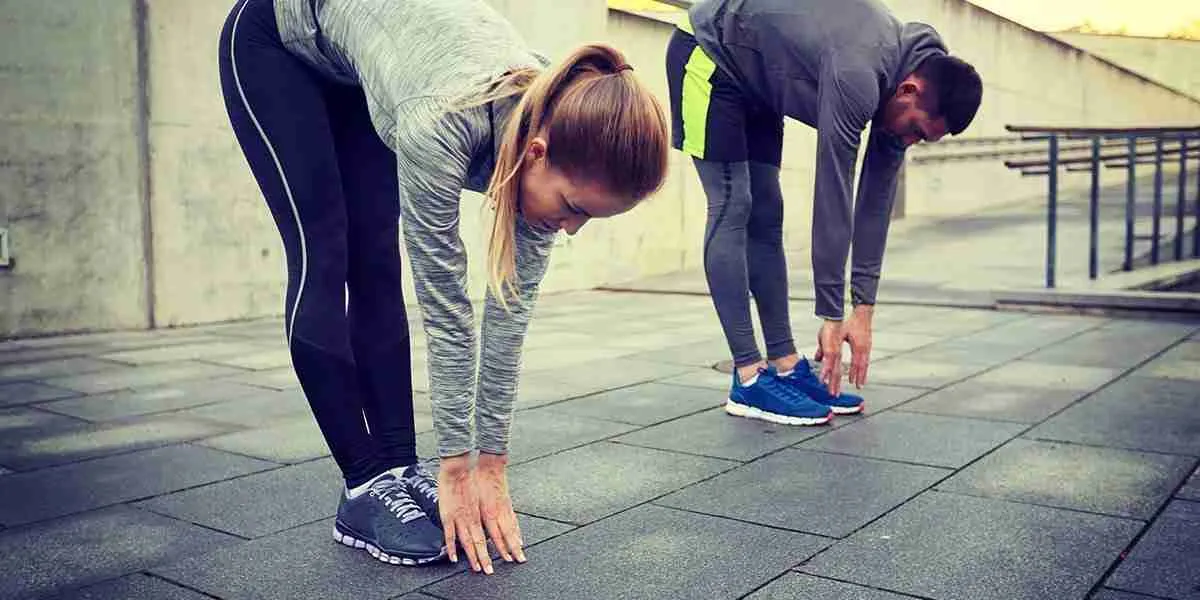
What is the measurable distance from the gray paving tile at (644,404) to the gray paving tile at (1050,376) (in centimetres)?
112

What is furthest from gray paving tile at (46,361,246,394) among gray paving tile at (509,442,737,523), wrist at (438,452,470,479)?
wrist at (438,452,470,479)

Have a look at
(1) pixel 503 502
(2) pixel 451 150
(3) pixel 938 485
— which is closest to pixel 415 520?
(1) pixel 503 502

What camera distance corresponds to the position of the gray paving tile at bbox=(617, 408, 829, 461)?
2998 millimetres

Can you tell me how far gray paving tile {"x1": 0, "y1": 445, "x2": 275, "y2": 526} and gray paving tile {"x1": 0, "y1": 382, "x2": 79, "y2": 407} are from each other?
102 centimetres

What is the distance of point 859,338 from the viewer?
307cm

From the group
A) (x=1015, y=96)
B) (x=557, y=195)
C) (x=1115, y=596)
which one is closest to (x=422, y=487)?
(x=557, y=195)

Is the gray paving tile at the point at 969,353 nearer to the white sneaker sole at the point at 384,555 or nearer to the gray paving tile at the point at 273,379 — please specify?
the gray paving tile at the point at 273,379

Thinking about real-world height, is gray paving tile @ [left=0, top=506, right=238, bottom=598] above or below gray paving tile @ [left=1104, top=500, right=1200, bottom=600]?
below

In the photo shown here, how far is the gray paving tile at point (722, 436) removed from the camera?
3.00 m

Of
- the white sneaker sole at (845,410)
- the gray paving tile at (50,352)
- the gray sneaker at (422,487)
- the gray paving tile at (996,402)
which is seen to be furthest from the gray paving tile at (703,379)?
the gray paving tile at (50,352)

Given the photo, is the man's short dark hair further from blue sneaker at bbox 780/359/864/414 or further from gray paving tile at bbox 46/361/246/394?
gray paving tile at bbox 46/361/246/394

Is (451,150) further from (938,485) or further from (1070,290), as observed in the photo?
(1070,290)

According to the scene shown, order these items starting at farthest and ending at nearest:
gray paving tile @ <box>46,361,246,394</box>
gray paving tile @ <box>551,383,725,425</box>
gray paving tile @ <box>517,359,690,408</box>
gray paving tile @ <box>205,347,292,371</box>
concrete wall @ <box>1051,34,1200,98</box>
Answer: concrete wall @ <box>1051,34,1200,98</box> → gray paving tile @ <box>205,347,292,371</box> → gray paving tile @ <box>46,361,246,394</box> → gray paving tile @ <box>517,359,690,408</box> → gray paving tile @ <box>551,383,725,425</box>

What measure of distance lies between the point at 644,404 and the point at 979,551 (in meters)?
1.68
